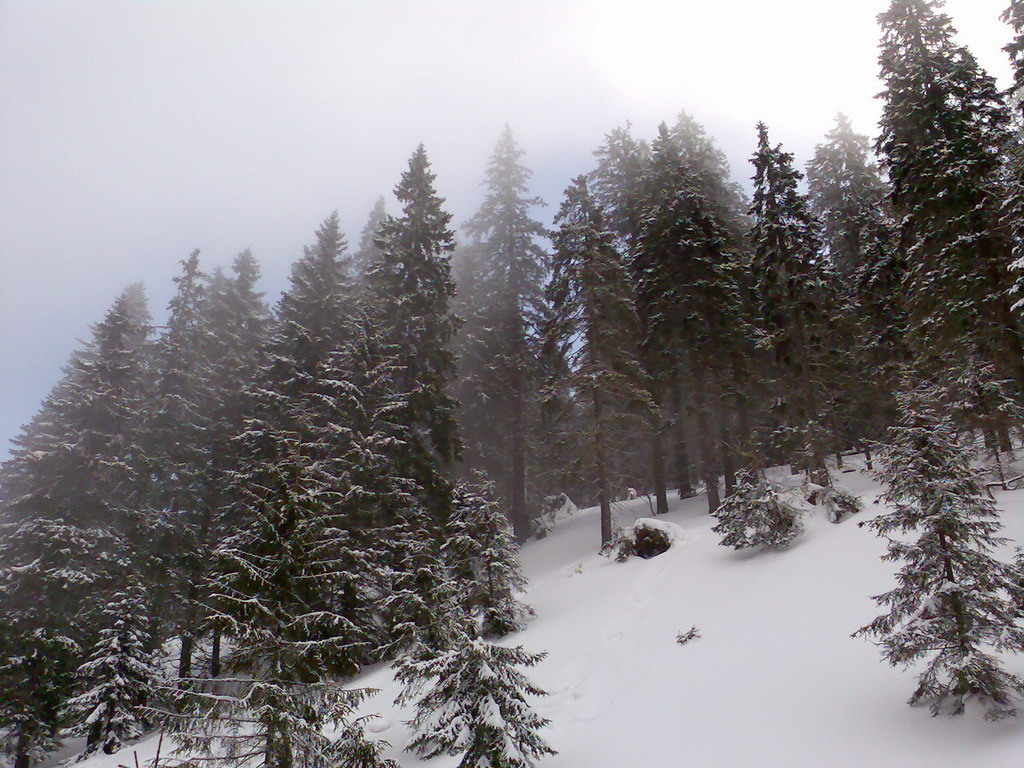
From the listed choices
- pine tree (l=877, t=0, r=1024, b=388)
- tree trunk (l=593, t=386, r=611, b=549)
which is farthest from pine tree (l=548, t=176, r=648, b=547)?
pine tree (l=877, t=0, r=1024, b=388)

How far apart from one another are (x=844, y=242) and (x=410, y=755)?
104 feet

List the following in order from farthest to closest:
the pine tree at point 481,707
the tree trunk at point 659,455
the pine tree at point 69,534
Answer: the tree trunk at point 659,455 → the pine tree at point 69,534 → the pine tree at point 481,707

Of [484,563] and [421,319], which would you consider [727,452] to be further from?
[421,319]

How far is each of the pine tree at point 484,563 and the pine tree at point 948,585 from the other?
9.12m

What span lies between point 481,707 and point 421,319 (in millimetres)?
17267

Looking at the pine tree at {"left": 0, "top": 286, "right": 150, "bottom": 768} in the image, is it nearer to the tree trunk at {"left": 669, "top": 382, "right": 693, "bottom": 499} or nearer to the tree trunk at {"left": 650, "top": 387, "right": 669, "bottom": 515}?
the tree trunk at {"left": 650, "top": 387, "right": 669, "bottom": 515}

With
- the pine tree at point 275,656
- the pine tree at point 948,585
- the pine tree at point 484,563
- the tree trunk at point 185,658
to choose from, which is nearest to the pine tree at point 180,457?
the tree trunk at point 185,658

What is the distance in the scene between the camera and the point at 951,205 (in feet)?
56.4

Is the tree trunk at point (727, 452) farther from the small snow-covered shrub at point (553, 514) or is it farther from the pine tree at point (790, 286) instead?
the small snow-covered shrub at point (553, 514)

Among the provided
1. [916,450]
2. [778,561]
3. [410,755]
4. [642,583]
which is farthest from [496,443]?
[916,450]

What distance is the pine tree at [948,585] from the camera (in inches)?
260

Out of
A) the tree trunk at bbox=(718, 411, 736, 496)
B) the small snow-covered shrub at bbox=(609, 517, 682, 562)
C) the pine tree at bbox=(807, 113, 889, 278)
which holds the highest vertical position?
the pine tree at bbox=(807, 113, 889, 278)

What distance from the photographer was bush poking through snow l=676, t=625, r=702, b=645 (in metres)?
11.3

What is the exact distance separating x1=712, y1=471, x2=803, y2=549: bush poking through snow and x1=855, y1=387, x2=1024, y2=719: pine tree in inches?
278
